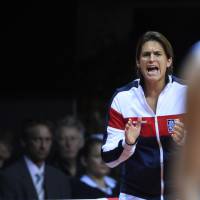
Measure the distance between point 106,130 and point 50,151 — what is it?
301 centimetres

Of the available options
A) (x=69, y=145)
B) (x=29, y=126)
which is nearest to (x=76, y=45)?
(x=69, y=145)

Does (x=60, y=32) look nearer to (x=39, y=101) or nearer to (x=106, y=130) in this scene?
(x=39, y=101)

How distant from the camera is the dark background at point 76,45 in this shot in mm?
9930

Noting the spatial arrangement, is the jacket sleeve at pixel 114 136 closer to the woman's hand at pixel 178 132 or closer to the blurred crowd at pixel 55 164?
the woman's hand at pixel 178 132

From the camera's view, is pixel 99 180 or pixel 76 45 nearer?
pixel 99 180

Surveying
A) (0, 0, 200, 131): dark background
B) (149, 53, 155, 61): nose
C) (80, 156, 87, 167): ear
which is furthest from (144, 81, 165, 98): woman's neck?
(0, 0, 200, 131): dark background

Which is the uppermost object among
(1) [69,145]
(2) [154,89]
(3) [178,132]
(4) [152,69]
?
(4) [152,69]

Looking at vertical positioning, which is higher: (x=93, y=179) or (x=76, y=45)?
(x=76, y=45)

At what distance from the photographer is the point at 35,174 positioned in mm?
8031

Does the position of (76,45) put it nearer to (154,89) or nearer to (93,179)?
(93,179)

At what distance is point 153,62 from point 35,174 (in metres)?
2.60

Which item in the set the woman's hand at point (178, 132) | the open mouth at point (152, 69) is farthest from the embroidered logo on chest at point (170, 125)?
the open mouth at point (152, 69)

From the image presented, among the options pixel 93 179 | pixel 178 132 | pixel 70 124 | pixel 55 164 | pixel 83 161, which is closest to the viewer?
pixel 178 132

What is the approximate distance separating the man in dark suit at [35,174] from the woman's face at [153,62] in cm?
233
